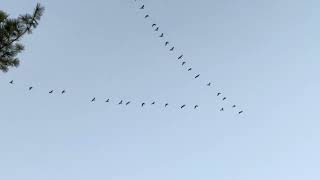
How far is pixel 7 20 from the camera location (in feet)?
67.0

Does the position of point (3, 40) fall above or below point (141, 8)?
below

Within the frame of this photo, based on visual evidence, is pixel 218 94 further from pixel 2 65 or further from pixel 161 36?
pixel 2 65

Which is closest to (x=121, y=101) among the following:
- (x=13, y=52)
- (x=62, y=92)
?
(x=62, y=92)

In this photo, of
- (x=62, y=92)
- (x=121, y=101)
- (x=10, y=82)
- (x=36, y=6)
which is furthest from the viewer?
(x=121, y=101)

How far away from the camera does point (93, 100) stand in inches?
1186

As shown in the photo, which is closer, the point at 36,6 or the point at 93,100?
the point at 36,6

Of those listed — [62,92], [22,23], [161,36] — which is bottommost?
[22,23]

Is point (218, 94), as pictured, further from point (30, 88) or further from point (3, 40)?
point (3, 40)

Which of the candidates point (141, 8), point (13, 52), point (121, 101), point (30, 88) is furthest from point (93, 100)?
point (13, 52)

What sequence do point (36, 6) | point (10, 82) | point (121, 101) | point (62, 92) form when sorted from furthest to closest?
point (121, 101)
point (62, 92)
point (10, 82)
point (36, 6)

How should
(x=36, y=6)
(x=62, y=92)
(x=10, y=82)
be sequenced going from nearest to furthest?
1. (x=36, y=6)
2. (x=10, y=82)
3. (x=62, y=92)

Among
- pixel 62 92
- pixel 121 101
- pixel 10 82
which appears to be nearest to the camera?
pixel 10 82

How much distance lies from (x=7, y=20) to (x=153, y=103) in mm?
12784

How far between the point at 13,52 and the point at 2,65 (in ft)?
2.21
